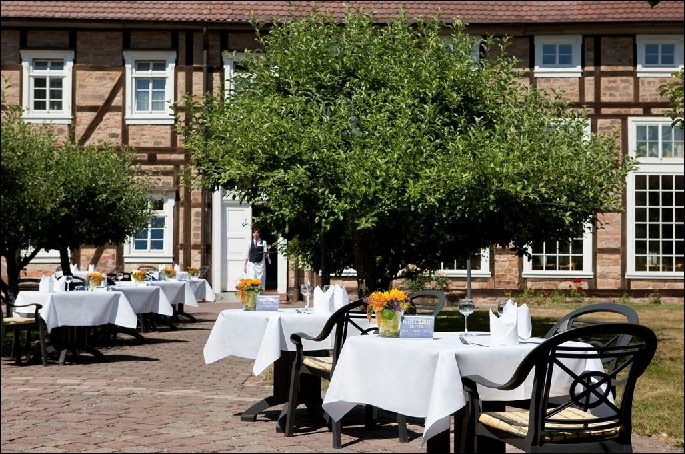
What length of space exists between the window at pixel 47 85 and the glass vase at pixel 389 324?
63.3 ft

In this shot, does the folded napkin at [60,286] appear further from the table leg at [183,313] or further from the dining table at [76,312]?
the table leg at [183,313]

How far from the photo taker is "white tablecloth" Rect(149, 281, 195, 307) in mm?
17323

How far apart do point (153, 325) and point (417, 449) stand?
10890 millimetres

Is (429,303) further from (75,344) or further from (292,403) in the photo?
(75,344)

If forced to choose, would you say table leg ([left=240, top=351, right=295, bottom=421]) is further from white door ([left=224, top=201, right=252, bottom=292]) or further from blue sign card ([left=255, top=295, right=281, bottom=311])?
white door ([left=224, top=201, right=252, bottom=292])

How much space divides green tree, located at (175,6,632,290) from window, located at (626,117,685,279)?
9.49 metres

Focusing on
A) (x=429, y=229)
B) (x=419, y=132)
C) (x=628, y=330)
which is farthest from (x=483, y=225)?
(x=628, y=330)

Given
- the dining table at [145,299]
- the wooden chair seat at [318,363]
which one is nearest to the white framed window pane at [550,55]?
the dining table at [145,299]

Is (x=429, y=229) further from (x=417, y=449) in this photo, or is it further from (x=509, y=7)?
(x=509, y=7)

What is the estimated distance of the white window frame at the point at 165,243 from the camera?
957 inches

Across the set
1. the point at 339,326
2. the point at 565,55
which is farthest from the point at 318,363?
the point at 565,55

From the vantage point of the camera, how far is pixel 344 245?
15453 millimetres

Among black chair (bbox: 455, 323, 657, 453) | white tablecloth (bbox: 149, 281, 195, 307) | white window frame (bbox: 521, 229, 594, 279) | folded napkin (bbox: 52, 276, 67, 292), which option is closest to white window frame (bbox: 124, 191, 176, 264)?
white tablecloth (bbox: 149, 281, 195, 307)

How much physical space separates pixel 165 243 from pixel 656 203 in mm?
10722
